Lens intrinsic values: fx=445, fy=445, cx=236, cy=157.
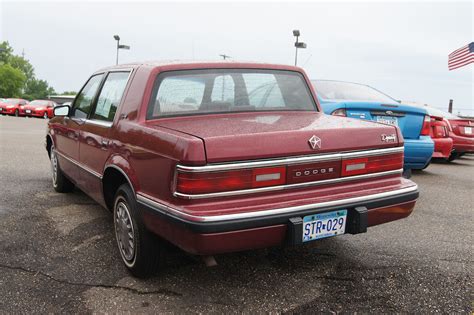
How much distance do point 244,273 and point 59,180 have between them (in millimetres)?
3057

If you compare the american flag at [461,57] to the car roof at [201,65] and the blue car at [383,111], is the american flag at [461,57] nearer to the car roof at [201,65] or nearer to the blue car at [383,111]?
the blue car at [383,111]

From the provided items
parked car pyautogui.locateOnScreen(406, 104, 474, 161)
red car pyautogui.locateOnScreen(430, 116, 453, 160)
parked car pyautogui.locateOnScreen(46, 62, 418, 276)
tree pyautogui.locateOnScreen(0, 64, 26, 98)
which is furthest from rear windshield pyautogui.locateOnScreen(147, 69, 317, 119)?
tree pyautogui.locateOnScreen(0, 64, 26, 98)

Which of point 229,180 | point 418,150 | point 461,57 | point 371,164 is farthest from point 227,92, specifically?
point 461,57

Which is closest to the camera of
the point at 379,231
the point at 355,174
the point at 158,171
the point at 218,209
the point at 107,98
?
the point at 218,209

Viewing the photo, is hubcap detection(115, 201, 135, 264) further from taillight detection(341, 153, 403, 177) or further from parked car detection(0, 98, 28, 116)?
parked car detection(0, 98, 28, 116)

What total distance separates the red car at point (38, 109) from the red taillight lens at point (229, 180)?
27430 mm

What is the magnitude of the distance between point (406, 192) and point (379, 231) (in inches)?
45.5

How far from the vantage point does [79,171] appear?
4.15 meters

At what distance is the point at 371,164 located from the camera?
300 cm

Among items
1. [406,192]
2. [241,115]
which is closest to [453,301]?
[406,192]

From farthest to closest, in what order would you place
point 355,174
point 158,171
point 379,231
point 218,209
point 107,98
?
point 379,231
point 107,98
point 355,174
point 158,171
point 218,209

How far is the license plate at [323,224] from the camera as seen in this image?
262 cm

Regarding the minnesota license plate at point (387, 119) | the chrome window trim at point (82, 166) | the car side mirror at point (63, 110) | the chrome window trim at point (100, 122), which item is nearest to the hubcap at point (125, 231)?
the chrome window trim at point (82, 166)

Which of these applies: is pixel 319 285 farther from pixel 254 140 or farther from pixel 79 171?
pixel 79 171
